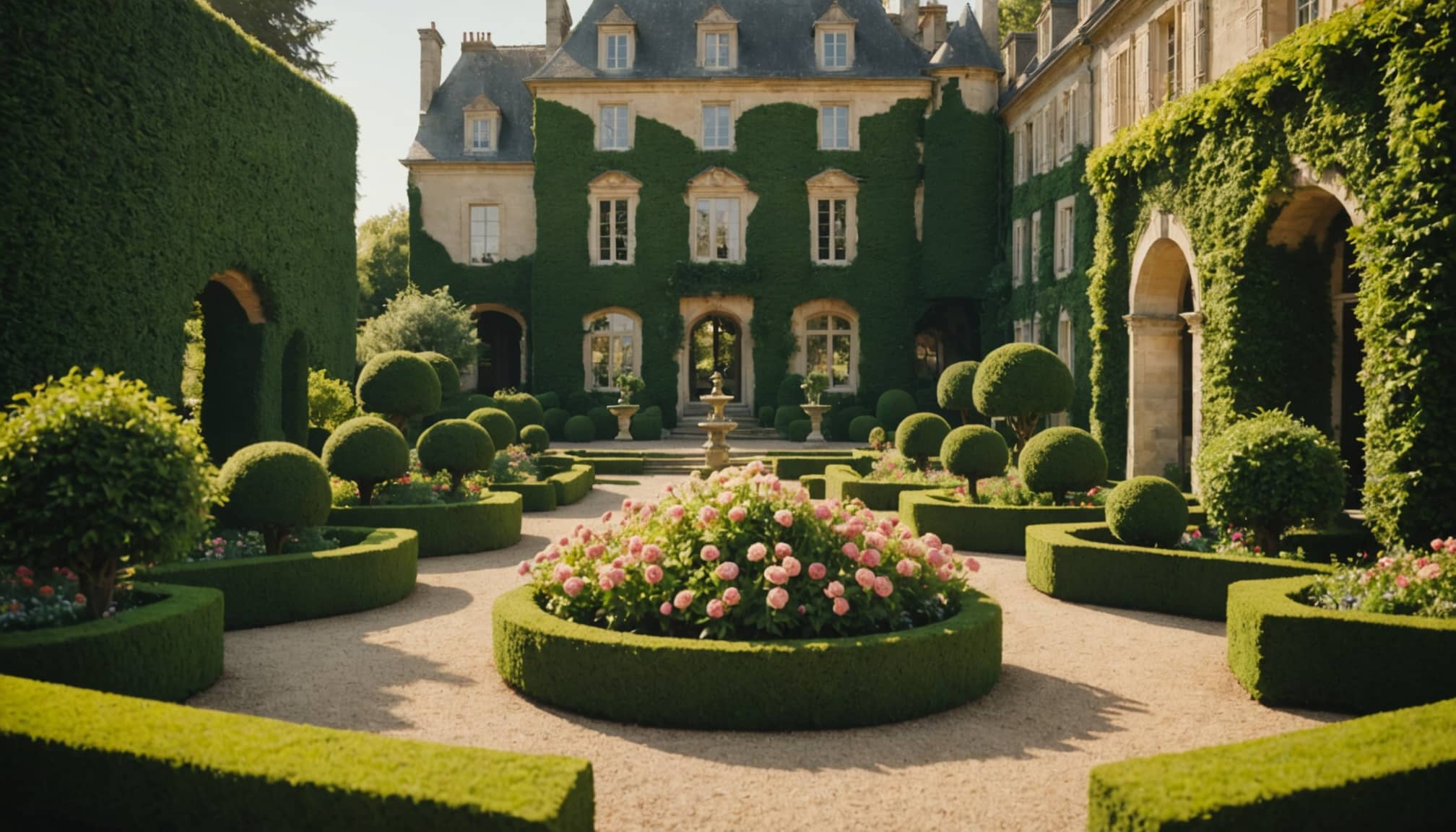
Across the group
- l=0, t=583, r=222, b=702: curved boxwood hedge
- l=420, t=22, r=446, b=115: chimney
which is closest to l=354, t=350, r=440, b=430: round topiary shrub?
l=0, t=583, r=222, b=702: curved boxwood hedge

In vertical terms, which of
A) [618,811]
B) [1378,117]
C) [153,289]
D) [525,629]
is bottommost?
[618,811]

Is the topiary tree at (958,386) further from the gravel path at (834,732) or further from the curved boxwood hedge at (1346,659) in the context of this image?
the curved boxwood hedge at (1346,659)

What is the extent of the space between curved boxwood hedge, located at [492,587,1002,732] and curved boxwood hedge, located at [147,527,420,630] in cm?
314

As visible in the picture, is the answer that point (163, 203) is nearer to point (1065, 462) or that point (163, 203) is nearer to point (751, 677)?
point (751, 677)

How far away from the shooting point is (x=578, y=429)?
2633 cm

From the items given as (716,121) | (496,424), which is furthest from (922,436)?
(716,121)

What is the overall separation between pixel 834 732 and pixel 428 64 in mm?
30157

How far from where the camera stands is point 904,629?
20.0 feet

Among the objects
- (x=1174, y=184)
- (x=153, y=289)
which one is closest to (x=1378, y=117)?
(x=1174, y=184)

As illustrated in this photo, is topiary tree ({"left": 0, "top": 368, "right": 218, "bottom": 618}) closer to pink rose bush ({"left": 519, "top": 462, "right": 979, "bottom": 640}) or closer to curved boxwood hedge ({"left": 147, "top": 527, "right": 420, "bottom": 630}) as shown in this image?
curved boxwood hedge ({"left": 147, "top": 527, "right": 420, "bottom": 630})

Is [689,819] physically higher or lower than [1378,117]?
lower

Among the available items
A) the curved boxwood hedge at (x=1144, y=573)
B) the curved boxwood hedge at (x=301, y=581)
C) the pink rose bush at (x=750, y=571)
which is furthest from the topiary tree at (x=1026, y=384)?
the curved boxwood hedge at (x=301, y=581)

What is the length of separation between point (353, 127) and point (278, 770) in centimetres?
1823

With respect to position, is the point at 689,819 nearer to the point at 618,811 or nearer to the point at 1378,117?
the point at 618,811
